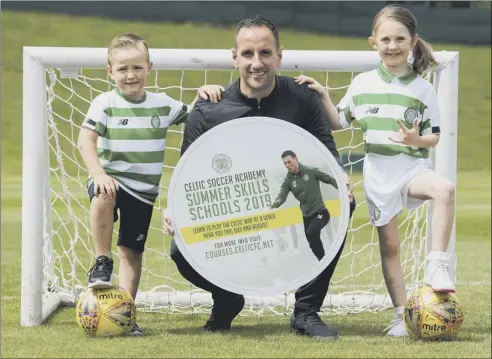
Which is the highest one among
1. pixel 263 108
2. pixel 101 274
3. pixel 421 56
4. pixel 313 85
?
pixel 421 56

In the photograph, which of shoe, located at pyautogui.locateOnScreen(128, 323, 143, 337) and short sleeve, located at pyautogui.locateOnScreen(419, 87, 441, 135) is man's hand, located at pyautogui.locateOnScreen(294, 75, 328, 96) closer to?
short sleeve, located at pyautogui.locateOnScreen(419, 87, 441, 135)

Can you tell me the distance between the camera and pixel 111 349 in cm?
345

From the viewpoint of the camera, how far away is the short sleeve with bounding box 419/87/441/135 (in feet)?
12.1

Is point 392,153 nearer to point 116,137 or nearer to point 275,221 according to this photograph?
point 275,221

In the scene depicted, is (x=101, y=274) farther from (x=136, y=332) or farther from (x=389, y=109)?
(x=389, y=109)

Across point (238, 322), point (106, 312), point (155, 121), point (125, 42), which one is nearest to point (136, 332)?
point (106, 312)

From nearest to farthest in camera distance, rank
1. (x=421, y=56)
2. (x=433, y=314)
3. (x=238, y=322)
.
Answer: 1. (x=433, y=314)
2. (x=421, y=56)
3. (x=238, y=322)

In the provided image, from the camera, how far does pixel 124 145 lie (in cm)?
367

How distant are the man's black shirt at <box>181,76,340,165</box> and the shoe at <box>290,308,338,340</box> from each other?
0.68 meters

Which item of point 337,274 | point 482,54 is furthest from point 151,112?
point 482,54

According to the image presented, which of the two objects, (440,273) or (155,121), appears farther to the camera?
(155,121)

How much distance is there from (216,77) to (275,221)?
25830 millimetres

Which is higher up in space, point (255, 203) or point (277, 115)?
point (277, 115)

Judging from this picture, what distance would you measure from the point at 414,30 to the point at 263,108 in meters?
0.71
